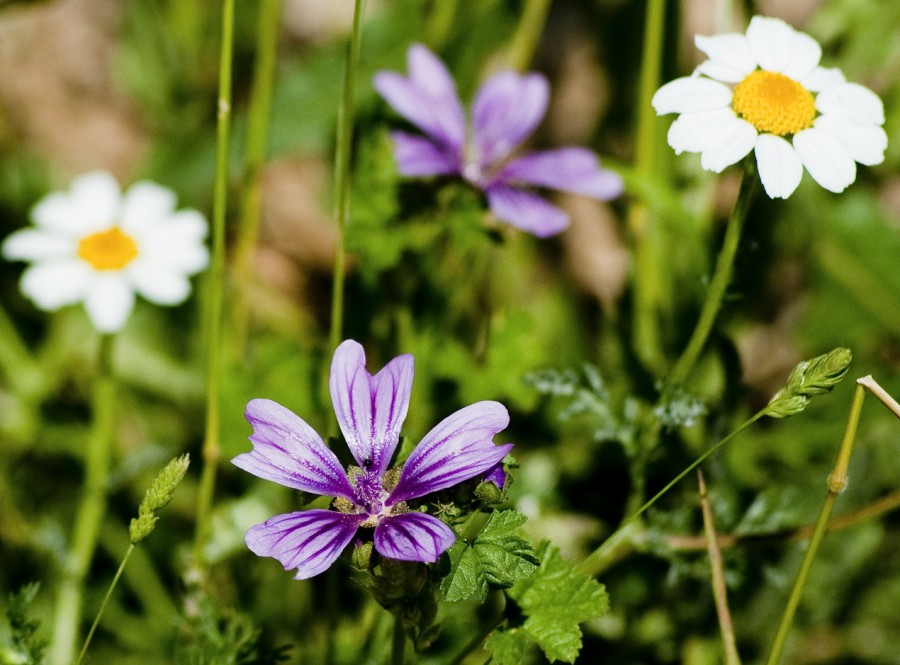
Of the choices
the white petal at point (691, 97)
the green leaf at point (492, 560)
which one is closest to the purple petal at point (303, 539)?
the green leaf at point (492, 560)

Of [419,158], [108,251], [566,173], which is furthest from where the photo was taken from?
[108,251]

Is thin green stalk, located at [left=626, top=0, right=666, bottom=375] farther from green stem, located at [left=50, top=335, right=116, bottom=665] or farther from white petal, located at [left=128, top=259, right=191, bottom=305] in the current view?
green stem, located at [left=50, top=335, right=116, bottom=665]

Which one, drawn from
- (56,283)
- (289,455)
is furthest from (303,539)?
(56,283)

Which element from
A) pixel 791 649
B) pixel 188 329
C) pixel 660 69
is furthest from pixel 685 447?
pixel 188 329

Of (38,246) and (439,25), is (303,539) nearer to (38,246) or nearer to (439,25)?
(38,246)

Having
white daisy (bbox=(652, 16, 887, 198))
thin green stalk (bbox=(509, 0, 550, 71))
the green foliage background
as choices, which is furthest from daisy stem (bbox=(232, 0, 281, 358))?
white daisy (bbox=(652, 16, 887, 198))
